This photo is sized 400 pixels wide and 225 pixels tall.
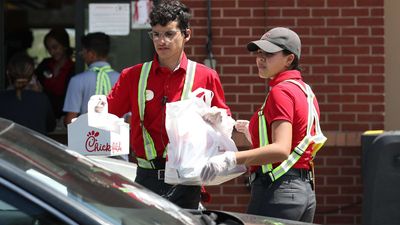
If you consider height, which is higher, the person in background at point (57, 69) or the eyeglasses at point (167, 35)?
the eyeglasses at point (167, 35)

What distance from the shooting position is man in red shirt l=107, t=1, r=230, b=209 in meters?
5.06

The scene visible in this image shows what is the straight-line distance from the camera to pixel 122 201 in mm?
3432

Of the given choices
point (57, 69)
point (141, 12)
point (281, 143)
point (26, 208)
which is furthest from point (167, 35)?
point (57, 69)

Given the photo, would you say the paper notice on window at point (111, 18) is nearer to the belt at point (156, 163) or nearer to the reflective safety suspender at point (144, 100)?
the reflective safety suspender at point (144, 100)

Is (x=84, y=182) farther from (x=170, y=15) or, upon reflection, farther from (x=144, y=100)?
(x=170, y=15)

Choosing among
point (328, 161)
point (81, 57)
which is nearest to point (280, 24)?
point (328, 161)

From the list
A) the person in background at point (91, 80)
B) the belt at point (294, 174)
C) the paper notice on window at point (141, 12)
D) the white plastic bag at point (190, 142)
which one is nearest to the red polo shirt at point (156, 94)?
the white plastic bag at point (190, 142)

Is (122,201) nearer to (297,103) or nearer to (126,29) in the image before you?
(297,103)

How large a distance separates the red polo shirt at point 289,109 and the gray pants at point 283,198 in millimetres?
100

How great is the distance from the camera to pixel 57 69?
8914mm

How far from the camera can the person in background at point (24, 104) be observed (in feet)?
25.0

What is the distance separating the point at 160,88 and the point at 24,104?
282 centimetres

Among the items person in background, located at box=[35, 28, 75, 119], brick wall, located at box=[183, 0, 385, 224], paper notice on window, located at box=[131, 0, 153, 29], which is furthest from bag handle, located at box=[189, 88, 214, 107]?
person in background, located at box=[35, 28, 75, 119]

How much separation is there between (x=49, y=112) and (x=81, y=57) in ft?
2.82
